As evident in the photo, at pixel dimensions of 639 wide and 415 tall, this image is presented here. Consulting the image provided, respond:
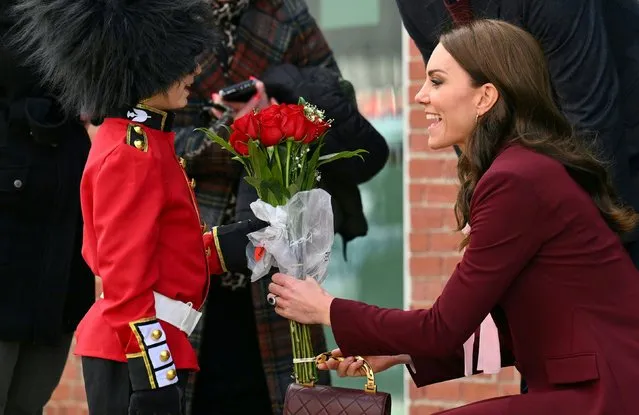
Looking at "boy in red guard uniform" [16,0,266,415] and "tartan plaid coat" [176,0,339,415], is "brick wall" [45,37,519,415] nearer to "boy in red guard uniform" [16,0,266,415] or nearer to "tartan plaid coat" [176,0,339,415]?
"tartan plaid coat" [176,0,339,415]

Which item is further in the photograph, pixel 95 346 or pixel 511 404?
pixel 95 346

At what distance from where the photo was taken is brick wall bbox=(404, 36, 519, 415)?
5203mm

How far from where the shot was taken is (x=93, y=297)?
15.2 ft

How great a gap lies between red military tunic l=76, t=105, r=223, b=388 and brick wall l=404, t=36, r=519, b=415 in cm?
163

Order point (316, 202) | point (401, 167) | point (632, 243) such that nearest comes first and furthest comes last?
point (316, 202)
point (632, 243)
point (401, 167)

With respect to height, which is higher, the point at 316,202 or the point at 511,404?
the point at 316,202

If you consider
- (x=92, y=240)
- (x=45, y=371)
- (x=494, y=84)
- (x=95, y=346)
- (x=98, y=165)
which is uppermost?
(x=494, y=84)

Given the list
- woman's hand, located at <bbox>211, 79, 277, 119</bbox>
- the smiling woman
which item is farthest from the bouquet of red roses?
woman's hand, located at <bbox>211, 79, 277, 119</bbox>

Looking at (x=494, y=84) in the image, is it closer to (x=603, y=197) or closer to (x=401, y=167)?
(x=603, y=197)

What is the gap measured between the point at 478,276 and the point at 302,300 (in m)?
0.52

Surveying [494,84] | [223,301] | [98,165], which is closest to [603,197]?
[494,84]

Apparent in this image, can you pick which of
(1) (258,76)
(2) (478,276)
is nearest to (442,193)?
(1) (258,76)

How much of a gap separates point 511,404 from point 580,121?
94 cm

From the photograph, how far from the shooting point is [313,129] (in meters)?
3.50
